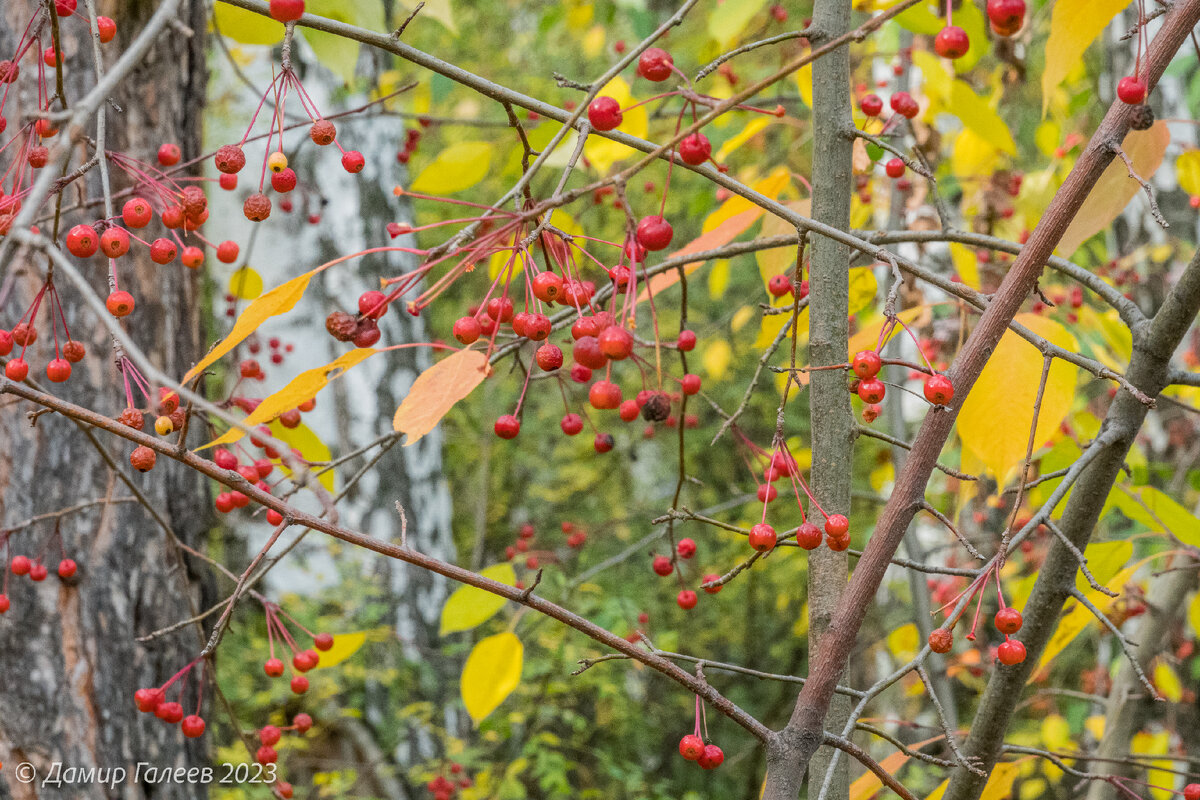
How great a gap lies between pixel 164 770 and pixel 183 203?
111 cm

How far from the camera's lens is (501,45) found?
4.71 m

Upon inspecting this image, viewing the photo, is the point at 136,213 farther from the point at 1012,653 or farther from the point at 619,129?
the point at 1012,653

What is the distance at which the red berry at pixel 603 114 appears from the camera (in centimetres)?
74

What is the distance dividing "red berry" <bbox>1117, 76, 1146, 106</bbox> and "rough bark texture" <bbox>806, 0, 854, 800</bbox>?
0.97 feet

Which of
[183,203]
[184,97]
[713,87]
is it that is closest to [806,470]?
[713,87]

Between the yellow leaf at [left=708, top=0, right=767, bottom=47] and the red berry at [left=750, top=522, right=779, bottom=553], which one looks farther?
the yellow leaf at [left=708, top=0, right=767, bottom=47]

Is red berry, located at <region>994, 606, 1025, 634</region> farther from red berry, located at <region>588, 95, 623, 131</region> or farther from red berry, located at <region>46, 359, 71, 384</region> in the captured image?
red berry, located at <region>46, 359, 71, 384</region>

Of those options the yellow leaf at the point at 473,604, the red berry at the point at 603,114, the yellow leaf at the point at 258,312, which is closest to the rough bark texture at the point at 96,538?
the yellow leaf at the point at 473,604

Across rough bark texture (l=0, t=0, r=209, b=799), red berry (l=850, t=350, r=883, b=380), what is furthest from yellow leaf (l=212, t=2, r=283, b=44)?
red berry (l=850, t=350, r=883, b=380)

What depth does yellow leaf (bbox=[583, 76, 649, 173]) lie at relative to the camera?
4.50 ft

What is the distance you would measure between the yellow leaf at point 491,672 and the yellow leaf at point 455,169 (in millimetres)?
672

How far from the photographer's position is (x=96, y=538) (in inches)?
61.2

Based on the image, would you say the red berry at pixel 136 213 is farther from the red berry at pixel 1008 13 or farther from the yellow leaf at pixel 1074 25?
the yellow leaf at pixel 1074 25

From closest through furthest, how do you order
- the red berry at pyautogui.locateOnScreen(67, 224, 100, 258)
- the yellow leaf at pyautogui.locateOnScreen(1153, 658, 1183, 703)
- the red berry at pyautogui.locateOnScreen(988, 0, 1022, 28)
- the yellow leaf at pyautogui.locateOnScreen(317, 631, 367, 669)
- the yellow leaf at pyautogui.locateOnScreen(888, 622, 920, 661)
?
the red berry at pyautogui.locateOnScreen(988, 0, 1022, 28), the red berry at pyautogui.locateOnScreen(67, 224, 100, 258), the yellow leaf at pyautogui.locateOnScreen(317, 631, 367, 669), the yellow leaf at pyautogui.locateOnScreen(888, 622, 920, 661), the yellow leaf at pyautogui.locateOnScreen(1153, 658, 1183, 703)
